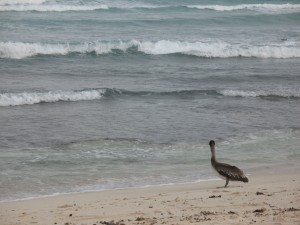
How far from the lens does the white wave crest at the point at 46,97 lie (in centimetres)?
1812

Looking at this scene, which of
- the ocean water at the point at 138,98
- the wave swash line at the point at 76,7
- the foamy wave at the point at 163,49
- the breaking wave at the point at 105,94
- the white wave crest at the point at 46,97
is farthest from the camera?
the wave swash line at the point at 76,7

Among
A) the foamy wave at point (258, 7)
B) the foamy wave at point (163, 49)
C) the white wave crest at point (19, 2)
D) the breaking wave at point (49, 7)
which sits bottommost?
the foamy wave at point (163, 49)

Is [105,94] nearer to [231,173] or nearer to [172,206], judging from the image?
[231,173]

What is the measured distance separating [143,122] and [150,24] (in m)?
20.2

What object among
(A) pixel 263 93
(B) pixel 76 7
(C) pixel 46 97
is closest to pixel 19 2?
(B) pixel 76 7

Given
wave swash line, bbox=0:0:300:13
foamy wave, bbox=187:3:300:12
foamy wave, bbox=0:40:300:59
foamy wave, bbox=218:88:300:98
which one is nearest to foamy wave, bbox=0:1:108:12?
wave swash line, bbox=0:0:300:13

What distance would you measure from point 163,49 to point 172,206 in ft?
66.6

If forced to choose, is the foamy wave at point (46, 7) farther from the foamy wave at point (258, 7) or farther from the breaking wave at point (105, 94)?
the breaking wave at point (105, 94)

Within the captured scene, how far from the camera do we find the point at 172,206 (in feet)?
29.3

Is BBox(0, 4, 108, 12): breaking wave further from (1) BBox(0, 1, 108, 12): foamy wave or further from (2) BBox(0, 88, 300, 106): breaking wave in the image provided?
(2) BBox(0, 88, 300, 106): breaking wave

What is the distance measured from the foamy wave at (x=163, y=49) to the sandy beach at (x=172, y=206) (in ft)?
55.8

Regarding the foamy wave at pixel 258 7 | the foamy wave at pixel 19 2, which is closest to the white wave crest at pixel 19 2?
the foamy wave at pixel 19 2

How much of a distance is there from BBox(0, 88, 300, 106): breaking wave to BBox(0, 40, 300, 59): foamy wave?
25.3 ft

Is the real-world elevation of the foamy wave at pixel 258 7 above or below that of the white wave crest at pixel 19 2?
above
